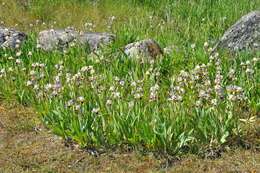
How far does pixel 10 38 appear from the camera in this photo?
32.0 ft

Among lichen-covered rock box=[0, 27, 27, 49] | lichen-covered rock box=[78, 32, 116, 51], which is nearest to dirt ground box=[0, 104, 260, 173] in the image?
lichen-covered rock box=[0, 27, 27, 49]

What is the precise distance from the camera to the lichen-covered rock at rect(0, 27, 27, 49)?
9.61 m

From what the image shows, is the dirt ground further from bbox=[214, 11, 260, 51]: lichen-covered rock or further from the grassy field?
bbox=[214, 11, 260, 51]: lichen-covered rock

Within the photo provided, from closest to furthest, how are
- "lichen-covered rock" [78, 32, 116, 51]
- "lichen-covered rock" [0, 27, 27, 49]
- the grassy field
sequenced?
the grassy field < "lichen-covered rock" [0, 27, 27, 49] < "lichen-covered rock" [78, 32, 116, 51]

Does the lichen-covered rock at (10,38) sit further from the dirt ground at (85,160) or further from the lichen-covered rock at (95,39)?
the dirt ground at (85,160)

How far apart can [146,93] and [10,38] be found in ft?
11.7

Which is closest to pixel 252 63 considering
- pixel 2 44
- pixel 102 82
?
pixel 102 82

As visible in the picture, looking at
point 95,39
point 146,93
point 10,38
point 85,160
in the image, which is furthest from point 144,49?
point 85,160

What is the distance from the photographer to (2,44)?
32.1 feet

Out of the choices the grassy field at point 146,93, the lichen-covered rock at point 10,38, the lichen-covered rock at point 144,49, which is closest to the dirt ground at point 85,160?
the grassy field at point 146,93

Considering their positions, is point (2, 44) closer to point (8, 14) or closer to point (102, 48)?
point (102, 48)

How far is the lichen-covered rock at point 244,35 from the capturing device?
9.16 meters

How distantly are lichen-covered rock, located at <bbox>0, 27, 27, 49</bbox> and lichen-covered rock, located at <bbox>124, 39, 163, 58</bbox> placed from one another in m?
2.01

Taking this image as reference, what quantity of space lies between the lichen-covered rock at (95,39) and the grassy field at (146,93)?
0.68 ft
